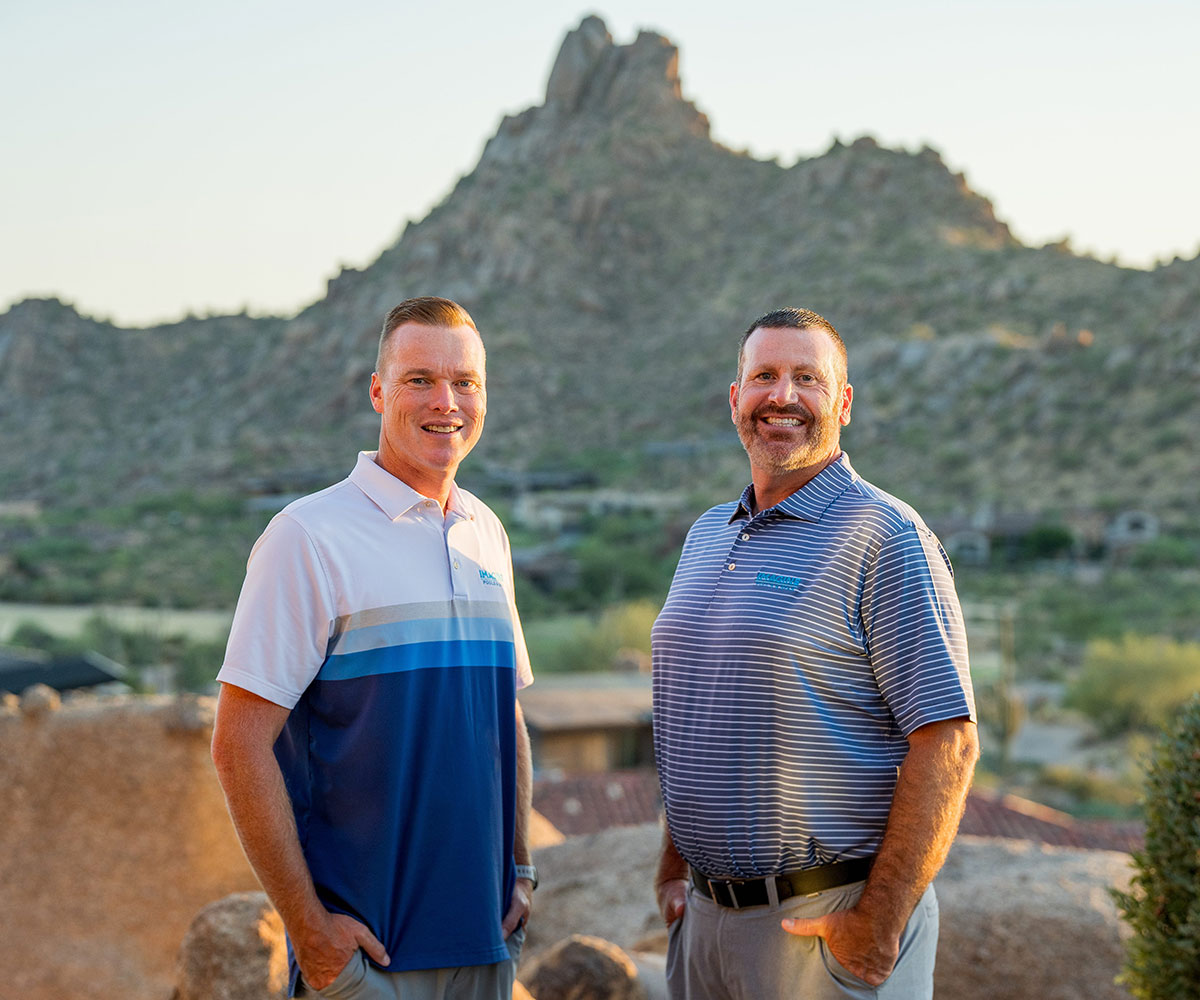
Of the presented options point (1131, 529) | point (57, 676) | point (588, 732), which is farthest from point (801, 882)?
point (1131, 529)

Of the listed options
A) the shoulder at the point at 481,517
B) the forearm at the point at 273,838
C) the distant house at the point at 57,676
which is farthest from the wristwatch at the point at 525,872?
the distant house at the point at 57,676

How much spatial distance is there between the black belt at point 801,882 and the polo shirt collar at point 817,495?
0.74 m

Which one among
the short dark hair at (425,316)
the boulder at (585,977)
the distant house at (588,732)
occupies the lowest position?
the distant house at (588,732)

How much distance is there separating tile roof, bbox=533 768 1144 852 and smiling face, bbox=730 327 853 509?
333 inches

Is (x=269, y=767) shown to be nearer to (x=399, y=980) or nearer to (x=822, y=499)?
(x=399, y=980)

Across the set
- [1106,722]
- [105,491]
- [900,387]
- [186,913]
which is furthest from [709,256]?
[186,913]

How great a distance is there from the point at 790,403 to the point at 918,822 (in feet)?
3.16

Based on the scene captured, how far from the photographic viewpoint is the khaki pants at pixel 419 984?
2.52 meters

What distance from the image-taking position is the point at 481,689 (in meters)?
2.65

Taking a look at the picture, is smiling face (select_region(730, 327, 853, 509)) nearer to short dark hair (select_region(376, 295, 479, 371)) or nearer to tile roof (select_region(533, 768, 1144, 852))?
short dark hair (select_region(376, 295, 479, 371))

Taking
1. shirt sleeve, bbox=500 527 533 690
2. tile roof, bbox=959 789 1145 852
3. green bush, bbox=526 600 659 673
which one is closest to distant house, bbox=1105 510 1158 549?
green bush, bbox=526 600 659 673

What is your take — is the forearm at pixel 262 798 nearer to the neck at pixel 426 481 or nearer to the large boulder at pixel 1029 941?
the neck at pixel 426 481

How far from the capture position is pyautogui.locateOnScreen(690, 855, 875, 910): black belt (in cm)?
270

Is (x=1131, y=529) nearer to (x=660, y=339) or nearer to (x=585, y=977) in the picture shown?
(x=660, y=339)
